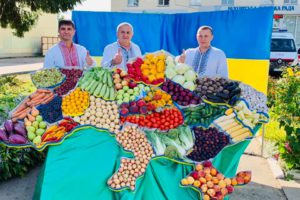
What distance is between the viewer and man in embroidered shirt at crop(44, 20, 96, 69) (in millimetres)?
4663

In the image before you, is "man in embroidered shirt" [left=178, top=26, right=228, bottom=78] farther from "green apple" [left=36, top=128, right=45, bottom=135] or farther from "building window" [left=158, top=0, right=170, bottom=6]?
"building window" [left=158, top=0, right=170, bottom=6]

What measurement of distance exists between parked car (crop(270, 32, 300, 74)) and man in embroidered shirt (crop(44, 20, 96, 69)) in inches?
448

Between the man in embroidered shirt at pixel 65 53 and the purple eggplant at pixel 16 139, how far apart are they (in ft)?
4.57

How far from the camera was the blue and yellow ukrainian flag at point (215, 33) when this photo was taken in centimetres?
547

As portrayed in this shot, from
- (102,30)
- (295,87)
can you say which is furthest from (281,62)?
(102,30)

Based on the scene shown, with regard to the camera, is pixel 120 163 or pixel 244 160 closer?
pixel 120 163

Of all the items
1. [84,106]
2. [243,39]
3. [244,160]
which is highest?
[243,39]

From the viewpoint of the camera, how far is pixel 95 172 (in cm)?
363

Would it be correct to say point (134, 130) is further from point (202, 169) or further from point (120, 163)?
point (202, 169)

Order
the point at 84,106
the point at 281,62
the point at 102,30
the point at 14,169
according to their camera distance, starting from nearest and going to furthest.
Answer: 1. the point at 84,106
2. the point at 14,169
3. the point at 102,30
4. the point at 281,62

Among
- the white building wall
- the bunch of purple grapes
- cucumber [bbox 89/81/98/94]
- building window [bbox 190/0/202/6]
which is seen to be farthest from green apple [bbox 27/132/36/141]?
building window [bbox 190/0/202/6]

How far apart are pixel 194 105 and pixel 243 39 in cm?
246

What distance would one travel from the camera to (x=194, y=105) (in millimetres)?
3664

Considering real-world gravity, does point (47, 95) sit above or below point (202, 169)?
above
